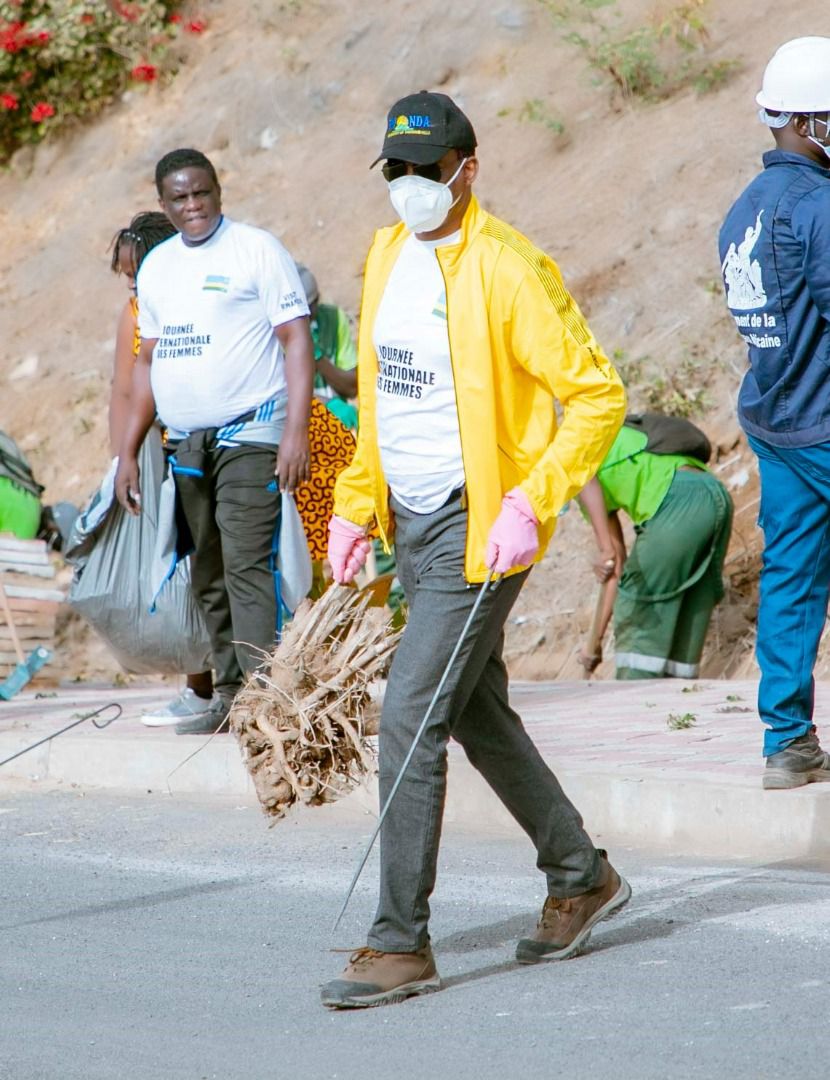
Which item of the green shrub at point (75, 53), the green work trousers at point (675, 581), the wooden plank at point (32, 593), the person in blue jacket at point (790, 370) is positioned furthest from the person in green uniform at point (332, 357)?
the green shrub at point (75, 53)

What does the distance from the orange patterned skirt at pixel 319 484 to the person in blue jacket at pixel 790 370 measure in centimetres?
229

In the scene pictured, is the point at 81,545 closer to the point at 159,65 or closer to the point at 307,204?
the point at 307,204

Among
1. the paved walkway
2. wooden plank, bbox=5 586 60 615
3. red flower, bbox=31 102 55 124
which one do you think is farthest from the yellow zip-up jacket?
red flower, bbox=31 102 55 124

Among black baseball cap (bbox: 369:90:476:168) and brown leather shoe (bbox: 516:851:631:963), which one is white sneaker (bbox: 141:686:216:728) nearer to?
brown leather shoe (bbox: 516:851:631:963)

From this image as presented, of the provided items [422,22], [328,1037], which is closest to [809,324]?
[328,1037]

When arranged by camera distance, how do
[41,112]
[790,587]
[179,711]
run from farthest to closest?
[41,112] → [179,711] → [790,587]

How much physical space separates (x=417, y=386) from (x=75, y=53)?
1599 cm

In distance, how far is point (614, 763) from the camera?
623 cm

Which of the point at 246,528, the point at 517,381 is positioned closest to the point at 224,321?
the point at 246,528

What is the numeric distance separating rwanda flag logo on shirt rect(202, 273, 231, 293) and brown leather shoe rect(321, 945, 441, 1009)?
11.3 feet

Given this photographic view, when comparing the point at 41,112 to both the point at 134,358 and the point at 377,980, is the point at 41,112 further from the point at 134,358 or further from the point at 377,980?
the point at 377,980

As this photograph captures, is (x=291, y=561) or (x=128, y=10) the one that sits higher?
(x=128, y=10)

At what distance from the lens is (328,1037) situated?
3896mm

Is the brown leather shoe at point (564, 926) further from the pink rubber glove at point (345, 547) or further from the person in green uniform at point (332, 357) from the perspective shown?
the person in green uniform at point (332, 357)
